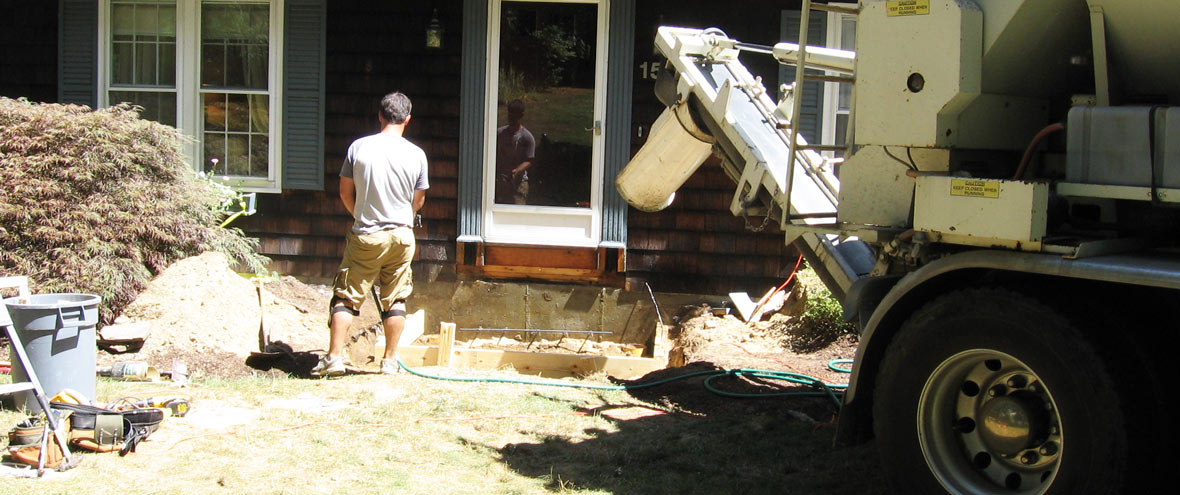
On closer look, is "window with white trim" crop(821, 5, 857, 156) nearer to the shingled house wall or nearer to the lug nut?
the shingled house wall

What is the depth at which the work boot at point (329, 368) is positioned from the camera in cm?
654

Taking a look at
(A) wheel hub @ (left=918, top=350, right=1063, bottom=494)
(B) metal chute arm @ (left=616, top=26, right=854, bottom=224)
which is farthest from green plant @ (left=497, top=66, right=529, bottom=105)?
(A) wheel hub @ (left=918, top=350, right=1063, bottom=494)

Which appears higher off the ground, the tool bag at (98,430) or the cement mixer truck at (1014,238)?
the cement mixer truck at (1014,238)

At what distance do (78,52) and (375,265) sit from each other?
4632 millimetres

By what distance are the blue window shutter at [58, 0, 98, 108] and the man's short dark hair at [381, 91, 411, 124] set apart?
14.0ft

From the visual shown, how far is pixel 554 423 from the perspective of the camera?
5.62 metres

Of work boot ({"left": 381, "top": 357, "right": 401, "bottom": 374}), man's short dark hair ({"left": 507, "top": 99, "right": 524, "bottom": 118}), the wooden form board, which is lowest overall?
the wooden form board

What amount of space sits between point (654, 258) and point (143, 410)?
16.8ft

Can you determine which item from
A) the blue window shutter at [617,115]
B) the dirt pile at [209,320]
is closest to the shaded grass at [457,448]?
the dirt pile at [209,320]

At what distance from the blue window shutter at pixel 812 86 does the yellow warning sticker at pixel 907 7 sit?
16.3 ft

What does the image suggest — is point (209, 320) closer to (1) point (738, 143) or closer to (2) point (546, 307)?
(2) point (546, 307)

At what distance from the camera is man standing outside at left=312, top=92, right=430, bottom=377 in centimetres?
654

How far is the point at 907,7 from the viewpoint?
376 centimetres

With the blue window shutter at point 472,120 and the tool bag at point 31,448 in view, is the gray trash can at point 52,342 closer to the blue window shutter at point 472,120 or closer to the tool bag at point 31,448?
the tool bag at point 31,448
